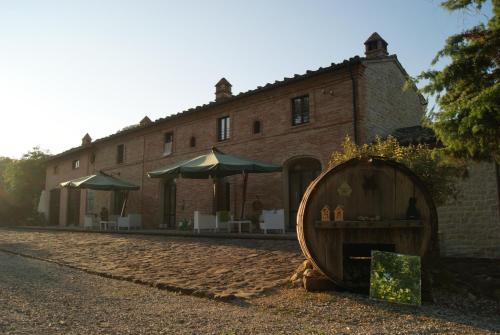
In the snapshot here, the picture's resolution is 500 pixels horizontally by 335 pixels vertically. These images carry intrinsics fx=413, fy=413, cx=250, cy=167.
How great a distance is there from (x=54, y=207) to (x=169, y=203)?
42.8ft

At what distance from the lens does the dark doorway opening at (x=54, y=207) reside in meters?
27.2

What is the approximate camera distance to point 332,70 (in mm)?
12742

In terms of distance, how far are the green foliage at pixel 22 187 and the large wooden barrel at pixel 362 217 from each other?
2594 centimetres

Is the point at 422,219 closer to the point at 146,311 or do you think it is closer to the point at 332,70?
the point at 146,311

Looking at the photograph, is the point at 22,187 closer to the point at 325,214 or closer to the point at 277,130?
A: the point at 277,130

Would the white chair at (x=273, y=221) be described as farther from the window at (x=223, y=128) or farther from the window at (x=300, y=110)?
the window at (x=223, y=128)

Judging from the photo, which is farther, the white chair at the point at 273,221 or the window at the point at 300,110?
the window at the point at 300,110

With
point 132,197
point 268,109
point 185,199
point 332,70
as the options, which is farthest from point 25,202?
point 332,70

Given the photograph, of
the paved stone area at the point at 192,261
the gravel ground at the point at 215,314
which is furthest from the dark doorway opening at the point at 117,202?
the gravel ground at the point at 215,314

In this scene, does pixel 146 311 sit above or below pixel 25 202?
below

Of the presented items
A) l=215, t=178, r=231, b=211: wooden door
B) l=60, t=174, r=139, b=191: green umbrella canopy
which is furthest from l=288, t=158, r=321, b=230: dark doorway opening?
l=60, t=174, r=139, b=191: green umbrella canopy

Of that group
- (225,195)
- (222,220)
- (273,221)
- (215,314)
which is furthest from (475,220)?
(225,195)

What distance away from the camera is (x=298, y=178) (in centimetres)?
1374

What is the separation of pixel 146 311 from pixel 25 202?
2741 centimetres
